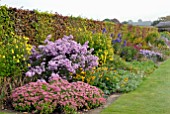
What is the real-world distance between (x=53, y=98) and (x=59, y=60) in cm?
171

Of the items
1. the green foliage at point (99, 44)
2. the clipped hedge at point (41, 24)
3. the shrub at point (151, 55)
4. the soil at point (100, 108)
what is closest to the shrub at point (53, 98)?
the soil at point (100, 108)

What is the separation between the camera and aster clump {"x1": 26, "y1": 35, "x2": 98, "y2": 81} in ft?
23.2

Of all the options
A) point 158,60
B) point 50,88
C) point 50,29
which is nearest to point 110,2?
point 158,60

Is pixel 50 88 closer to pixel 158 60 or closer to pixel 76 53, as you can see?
pixel 76 53

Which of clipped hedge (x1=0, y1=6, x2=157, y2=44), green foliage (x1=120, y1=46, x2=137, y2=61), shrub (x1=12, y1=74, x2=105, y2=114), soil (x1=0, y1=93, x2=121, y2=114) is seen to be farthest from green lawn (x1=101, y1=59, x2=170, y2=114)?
green foliage (x1=120, y1=46, x2=137, y2=61)

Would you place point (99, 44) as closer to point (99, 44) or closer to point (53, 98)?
point (99, 44)

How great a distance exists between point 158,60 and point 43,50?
1118 cm

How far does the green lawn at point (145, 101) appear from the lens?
5.99 metres

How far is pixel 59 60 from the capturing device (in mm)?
7148

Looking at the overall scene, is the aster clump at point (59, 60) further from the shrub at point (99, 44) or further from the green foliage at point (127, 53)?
the green foliage at point (127, 53)

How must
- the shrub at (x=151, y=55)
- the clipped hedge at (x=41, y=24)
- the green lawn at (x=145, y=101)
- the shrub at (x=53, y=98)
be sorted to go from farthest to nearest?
the shrub at (x=151, y=55) < the clipped hedge at (x=41, y=24) < the green lawn at (x=145, y=101) < the shrub at (x=53, y=98)

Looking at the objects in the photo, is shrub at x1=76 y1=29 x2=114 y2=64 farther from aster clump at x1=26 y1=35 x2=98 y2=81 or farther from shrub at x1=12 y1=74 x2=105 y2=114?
shrub at x1=12 y1=74 x2=105 y2=114

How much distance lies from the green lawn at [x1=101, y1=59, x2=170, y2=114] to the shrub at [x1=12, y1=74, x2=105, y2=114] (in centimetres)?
47

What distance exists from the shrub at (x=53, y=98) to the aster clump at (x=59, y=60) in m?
0.81
